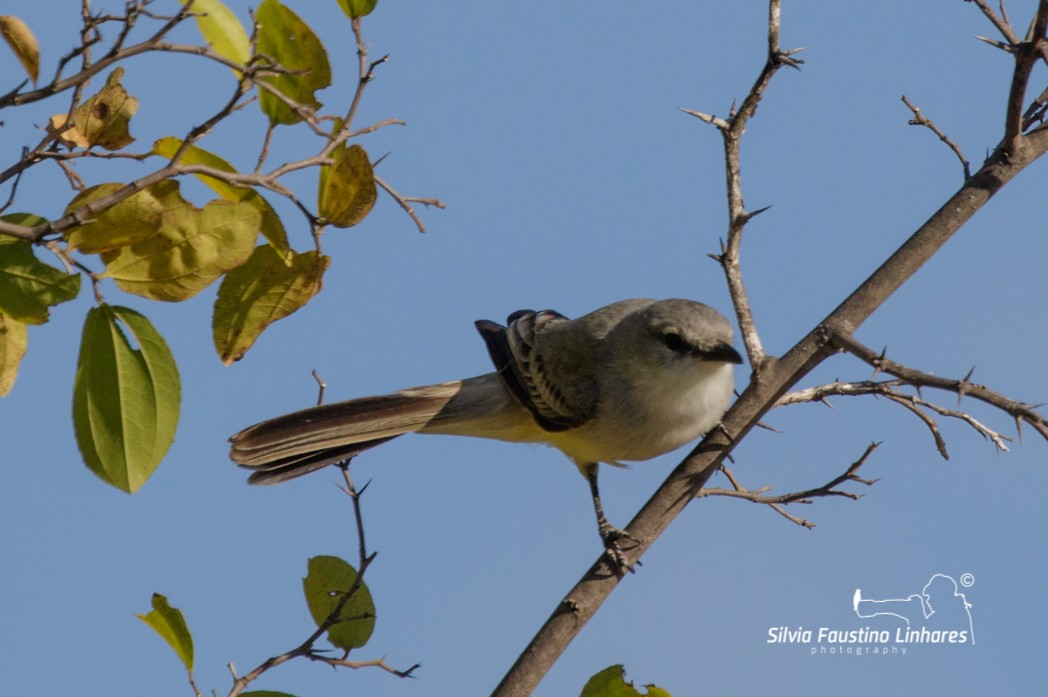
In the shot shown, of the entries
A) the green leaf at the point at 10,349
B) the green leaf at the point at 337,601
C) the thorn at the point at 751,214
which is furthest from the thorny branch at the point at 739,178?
the green leaf at the point at 10,349

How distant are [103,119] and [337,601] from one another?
171 centimetres

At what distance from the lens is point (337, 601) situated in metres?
3.55

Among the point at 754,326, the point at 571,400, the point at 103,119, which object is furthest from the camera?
the point at 571,400

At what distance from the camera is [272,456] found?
482 centimetres

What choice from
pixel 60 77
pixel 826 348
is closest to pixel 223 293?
pixel 60 77

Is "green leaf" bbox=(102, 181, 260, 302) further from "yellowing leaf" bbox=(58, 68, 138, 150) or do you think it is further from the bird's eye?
the bird's eye

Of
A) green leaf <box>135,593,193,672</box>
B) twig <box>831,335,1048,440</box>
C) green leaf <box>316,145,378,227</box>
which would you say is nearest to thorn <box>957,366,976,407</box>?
twig <box>831,335,1048,440</box>

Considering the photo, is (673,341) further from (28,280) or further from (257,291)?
(28,280)

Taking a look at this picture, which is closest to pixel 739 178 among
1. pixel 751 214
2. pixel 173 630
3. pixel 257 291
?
pixel 751 214

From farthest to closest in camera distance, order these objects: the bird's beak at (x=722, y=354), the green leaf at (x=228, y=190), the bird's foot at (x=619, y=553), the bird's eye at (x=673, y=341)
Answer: the bird's eye at (x=673, y=341), the bird's beak at (x=722, y=354), the bird's foot at (x=619, y=553), the green leaf at (x=228, y=190)

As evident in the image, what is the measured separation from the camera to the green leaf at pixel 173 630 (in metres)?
3.16

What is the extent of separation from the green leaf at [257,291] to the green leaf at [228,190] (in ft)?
0.20

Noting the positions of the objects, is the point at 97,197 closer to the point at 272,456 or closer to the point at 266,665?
the point at 266,665

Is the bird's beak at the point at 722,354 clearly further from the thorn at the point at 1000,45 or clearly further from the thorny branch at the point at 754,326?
the thorn at the point at 1000,45
